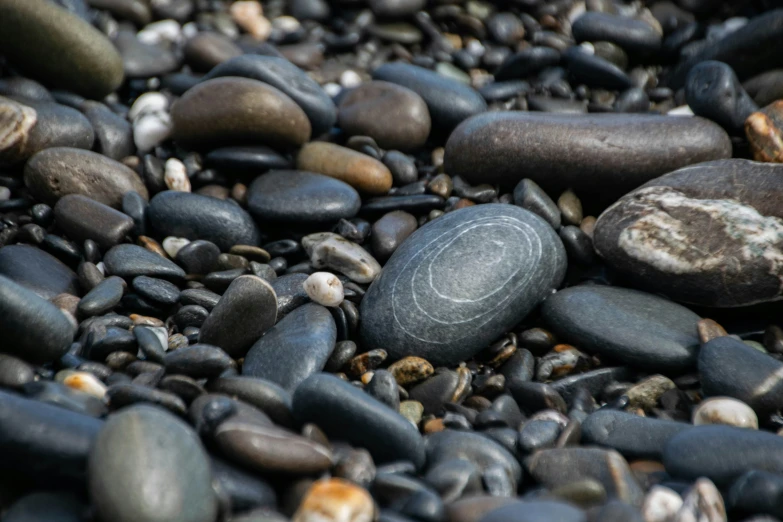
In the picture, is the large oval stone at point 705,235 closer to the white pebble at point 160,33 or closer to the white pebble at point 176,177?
the white pebble at point 176,177

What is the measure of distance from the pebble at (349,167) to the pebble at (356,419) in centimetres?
199

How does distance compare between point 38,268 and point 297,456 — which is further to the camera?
point 38,268

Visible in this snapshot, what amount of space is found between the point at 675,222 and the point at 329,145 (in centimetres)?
204

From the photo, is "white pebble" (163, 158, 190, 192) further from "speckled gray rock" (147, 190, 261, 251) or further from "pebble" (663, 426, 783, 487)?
"pebble" (663, 426, 783, 487)

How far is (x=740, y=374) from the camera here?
2883 mm

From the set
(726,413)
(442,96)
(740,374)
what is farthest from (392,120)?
(726,413)

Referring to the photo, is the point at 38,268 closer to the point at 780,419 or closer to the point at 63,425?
the point at 63,425

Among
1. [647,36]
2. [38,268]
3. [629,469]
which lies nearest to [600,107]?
[647,36]

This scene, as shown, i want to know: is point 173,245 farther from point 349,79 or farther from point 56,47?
point 349,79

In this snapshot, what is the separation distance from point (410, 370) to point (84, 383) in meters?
1.32

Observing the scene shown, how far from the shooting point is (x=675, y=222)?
3.54 metres

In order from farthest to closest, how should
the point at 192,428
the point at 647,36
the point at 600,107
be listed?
the point at 647,36, the point at 600,107, the point at 192,428

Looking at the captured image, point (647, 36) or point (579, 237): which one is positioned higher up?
point (647, 36)

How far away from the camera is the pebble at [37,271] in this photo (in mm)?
3359
